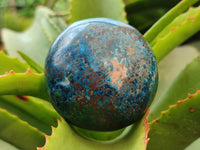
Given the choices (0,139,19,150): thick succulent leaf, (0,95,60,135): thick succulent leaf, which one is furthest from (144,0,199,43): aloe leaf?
(0,139,19,150): thick succulent leaf

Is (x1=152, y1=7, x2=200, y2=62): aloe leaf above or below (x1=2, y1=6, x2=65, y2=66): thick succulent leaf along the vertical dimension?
above

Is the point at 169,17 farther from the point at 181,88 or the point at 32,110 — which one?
the point at 32,110

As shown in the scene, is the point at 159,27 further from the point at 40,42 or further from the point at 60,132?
the point at 40,42

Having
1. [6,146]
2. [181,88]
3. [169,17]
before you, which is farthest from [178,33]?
[6,146]

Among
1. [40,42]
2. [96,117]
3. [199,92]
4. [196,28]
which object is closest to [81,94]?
[96,117]

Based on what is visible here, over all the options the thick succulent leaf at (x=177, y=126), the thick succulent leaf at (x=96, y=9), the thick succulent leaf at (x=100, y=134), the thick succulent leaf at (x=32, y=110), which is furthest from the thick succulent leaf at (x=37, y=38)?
the thick succulent leaf at (x=177, y=126)

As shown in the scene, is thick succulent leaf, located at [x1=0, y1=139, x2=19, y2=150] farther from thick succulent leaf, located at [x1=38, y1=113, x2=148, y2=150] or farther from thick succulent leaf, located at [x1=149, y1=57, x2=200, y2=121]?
thick succulent leaf, located at [x1=149, y1=57, x2=200, y2=121]
